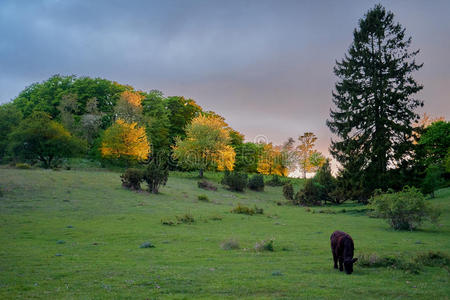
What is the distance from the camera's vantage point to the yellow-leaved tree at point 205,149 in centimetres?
6075

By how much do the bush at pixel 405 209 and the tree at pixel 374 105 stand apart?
13.2 metres

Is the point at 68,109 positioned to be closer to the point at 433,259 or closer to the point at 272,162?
the point at 272,162

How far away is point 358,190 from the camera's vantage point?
132 ft

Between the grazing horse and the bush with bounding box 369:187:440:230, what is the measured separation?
13800mm

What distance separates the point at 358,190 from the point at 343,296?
35.0 metres

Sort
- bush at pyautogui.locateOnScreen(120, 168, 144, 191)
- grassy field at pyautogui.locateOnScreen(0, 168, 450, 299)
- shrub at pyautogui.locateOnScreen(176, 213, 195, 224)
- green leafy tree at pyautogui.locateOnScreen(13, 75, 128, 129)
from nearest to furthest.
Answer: grassy field at pyautogui.locateOnScreen(0, 168, 450, 299) → shrub at pyautogui.locateOnScreen(176, 213, 195, 224) → bush at pyautogui.locateOnScreen(120, 168, 144, 191) → green leafy tree at pyautogui.locateOnScreen(13, 75, 128, 129)

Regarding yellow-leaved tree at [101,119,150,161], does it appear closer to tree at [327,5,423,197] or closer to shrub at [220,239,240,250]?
tree at [327,5,423,197]

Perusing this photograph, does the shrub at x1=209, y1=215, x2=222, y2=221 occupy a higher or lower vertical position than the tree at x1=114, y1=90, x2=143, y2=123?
lower

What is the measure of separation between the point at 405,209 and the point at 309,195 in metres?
22.6

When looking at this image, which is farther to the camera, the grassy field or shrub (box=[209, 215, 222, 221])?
shrub (box=[209, 215, 222, 221])

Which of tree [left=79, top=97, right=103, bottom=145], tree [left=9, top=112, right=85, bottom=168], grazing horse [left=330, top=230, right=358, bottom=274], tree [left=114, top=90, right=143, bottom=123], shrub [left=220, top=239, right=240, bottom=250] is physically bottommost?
shrub [left=220, top=239, right=240, bottom=250]

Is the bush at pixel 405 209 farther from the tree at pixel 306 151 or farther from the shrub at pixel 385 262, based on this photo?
the tree at pixel 306 151

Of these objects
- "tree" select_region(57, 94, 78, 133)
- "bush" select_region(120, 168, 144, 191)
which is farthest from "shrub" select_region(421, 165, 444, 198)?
"tree" select_region(57, 94, 78, 133)

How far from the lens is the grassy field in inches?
327
